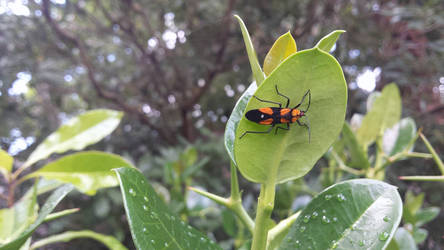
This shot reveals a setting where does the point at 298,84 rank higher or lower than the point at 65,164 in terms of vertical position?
higher

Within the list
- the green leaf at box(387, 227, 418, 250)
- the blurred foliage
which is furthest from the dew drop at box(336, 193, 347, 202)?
the blurred foliage

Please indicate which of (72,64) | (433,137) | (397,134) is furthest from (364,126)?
(72,64)

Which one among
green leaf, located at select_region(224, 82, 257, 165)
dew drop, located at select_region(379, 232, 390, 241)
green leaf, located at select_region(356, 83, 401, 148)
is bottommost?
green leaf, located at select_region(356, 83, 401, 148)

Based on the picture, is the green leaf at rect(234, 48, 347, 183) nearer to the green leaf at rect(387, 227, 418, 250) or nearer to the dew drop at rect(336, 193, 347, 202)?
the dew drop at rect(336, 193, 347, 202)

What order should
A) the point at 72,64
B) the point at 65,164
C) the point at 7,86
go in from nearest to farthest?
the point at 65,164 → the point at 7,86 → the point at 72,64

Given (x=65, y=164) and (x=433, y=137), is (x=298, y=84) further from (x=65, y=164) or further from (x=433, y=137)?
(x=433, y=137)

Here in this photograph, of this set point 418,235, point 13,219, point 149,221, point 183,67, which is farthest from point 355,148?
point 183,67

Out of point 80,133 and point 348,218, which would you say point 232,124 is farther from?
point 80,133
